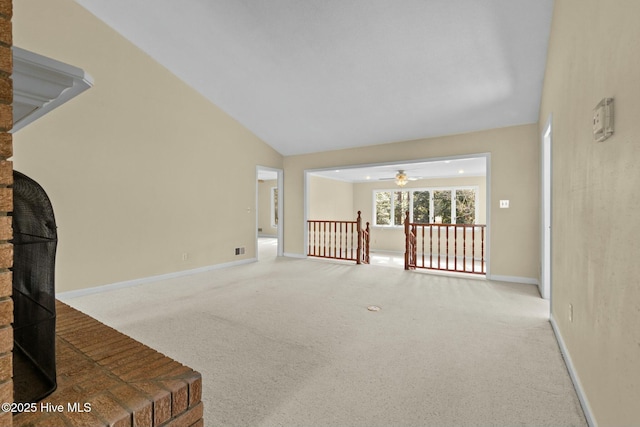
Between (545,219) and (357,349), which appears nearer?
(357,349)

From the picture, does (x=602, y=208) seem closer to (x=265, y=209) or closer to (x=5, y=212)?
(x=5, y=212)

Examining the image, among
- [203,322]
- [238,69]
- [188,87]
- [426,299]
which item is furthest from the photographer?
[188,87]

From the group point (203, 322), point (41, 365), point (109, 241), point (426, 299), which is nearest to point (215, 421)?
point (41, 365)

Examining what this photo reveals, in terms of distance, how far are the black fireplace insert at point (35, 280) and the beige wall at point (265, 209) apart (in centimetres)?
1074

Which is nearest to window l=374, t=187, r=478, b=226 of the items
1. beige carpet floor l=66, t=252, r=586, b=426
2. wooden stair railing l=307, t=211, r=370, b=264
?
wooden stair railing l=307, t=211, r=370, b=264

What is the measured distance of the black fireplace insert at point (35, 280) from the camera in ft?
3.67

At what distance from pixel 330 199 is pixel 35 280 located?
346 inches

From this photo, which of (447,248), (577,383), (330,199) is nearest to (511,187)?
(447,248)

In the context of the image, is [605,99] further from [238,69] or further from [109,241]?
[109,241]

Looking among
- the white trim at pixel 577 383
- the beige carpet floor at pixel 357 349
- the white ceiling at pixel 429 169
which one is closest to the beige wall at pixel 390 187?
the white ceiling at pixel 429 169

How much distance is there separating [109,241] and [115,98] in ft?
6.57

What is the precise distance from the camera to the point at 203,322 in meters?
3.04

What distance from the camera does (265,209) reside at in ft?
40.4

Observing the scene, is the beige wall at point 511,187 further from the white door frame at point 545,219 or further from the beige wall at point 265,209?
the beige wall at point 265,209
